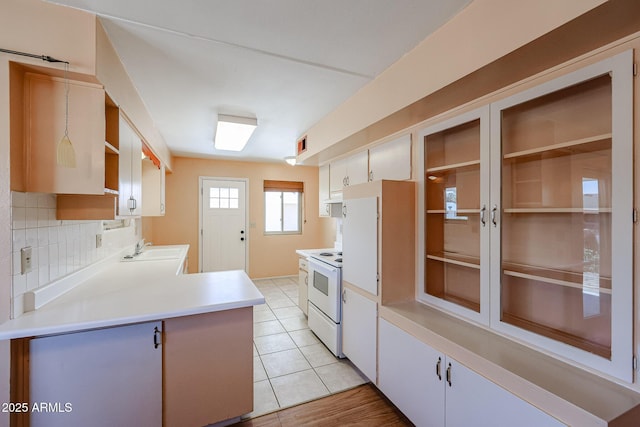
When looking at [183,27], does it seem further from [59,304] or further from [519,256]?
[519,256]

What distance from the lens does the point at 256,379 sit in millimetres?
2258

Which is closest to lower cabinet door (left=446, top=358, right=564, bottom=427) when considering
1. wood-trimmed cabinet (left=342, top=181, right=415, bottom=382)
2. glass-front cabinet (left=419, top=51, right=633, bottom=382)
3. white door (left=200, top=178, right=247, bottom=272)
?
glass-front cabinet (left=419, top=51, right=633, bottom=382)

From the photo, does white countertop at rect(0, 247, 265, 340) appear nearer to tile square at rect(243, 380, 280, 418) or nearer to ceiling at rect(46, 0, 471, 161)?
tile square at rect(243, 380, 280, 418)

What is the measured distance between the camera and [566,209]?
1.27 meters

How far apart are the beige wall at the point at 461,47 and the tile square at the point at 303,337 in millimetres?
2288

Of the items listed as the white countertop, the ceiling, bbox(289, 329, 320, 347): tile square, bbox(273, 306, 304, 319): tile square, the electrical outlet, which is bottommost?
bbox(289, 329, 320, 347): tile square

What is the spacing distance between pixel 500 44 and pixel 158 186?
12.8 ft

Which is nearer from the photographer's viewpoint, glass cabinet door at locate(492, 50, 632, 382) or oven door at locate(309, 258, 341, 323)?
glass cabinet door at locate(492, 50, 632, 382)

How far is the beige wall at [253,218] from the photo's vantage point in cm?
483

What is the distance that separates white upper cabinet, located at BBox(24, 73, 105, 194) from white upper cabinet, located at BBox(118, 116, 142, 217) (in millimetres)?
356

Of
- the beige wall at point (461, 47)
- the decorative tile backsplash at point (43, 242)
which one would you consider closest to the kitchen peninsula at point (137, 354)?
the decorative tile backsplash at point (43, 242)

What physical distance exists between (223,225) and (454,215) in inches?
171

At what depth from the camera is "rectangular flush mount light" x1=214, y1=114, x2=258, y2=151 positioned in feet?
9.15

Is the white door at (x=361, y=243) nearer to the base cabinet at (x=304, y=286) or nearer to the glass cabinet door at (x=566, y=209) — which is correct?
the glass cabinet door at (x=566, y=209)
